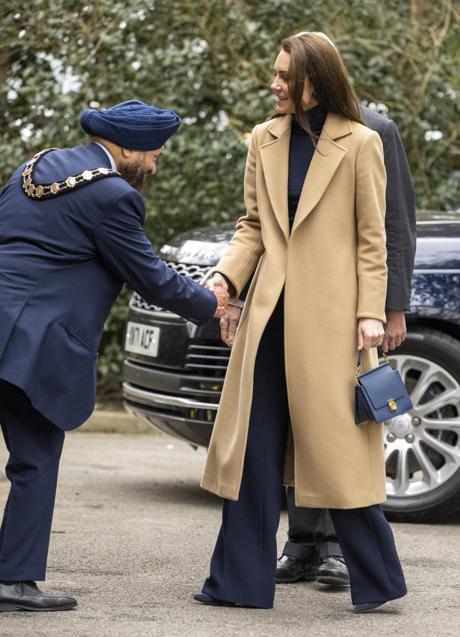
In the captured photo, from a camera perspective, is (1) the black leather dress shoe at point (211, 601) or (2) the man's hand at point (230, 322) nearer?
(1) the black leather dress shoe at point (211, 601)

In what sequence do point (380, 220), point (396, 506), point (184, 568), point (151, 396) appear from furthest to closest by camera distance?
point (151, 396)
point (396, 506)
point (184, 568)
point (380, 220)

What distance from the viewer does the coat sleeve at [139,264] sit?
15.1 ft

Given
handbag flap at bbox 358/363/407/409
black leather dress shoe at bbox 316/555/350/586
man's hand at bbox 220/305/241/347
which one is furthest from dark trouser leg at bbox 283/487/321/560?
handbag flap at bbox 358/363/407/409

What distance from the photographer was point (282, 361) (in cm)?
492

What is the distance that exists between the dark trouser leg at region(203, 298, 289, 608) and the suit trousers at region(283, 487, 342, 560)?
0.48 m

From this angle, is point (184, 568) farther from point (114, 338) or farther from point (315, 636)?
point (114, 338)

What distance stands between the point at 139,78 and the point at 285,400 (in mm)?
6384

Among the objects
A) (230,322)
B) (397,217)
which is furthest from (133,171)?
(397,217)

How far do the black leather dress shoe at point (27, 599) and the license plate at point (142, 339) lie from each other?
8.25ft

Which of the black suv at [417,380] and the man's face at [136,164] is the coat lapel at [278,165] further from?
the black suv at [417,380]

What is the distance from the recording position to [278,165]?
16.3ft

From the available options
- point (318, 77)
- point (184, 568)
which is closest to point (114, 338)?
point (184, 568)

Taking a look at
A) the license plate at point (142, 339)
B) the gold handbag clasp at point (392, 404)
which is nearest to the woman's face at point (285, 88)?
the gold handbag clasp at point (392, 404)

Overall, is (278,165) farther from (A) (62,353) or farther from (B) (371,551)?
(B) (371,551)
